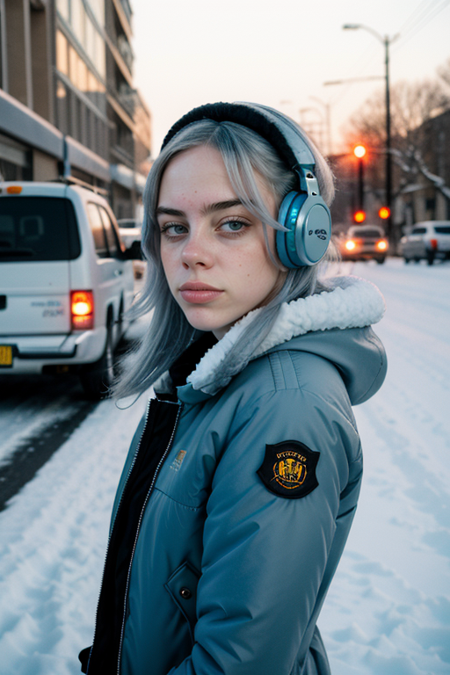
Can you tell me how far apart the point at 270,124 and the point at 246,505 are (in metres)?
0.75

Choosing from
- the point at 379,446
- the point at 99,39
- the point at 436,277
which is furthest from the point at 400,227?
the point at 379,446

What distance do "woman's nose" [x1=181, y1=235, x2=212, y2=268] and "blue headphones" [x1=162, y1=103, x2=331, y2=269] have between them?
6.1 inches

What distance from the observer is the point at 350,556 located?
10.1 ft

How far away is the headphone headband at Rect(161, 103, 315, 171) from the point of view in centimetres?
121

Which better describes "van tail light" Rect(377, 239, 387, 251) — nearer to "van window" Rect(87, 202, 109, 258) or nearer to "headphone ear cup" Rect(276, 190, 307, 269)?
"van window" Rect(87, 202, 109, 258)

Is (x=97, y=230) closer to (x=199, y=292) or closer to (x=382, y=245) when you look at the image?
(x=199, y=292)

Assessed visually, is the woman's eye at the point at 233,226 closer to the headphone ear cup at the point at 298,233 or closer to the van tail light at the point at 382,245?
the headphone ear cup at the point at 298,233

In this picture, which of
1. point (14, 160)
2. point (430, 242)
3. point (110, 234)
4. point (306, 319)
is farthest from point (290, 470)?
point (430, 242)

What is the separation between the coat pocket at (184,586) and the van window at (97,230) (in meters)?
5.27

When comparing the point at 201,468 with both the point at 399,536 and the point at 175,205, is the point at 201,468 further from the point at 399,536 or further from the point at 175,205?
the point at 399,536

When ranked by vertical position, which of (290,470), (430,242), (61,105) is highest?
(61,105)

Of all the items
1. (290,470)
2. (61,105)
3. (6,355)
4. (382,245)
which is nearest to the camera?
(290,470)

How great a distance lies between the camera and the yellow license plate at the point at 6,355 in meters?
5.51

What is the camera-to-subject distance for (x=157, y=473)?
4.09 ft
